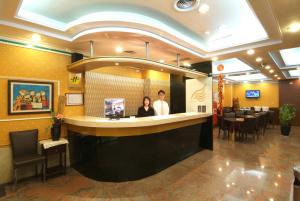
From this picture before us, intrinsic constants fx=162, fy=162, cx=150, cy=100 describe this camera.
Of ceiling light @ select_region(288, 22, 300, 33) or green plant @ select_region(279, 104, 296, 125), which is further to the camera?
green plant @ select_region(279, 104, 296, 125)

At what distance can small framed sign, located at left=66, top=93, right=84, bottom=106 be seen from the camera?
3.98 meters

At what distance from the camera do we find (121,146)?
3057 mm

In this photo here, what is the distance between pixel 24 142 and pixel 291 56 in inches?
341

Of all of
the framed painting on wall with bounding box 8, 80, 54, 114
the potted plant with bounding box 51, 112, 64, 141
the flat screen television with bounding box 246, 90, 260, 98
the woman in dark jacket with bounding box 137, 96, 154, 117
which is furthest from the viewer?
the flat screen television with bounding box 246, 90, 260, 98

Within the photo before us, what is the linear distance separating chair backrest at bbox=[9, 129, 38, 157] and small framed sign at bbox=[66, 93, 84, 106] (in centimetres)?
94

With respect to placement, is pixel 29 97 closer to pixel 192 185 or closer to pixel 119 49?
pixel 119 49

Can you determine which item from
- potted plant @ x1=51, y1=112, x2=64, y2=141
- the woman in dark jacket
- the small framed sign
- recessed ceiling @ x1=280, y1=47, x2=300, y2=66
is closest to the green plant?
recessed ceiling @ x1=280, y1=47, x2=300, y2=66

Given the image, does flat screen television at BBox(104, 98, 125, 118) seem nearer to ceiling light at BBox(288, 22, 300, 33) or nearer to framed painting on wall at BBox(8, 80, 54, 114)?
framed painting on wall at BBox(8, 80, 54, 114)

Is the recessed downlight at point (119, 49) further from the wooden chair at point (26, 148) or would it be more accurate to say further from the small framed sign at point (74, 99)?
the wooden chair at point (26, 148)

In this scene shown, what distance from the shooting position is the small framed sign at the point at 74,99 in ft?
13.0

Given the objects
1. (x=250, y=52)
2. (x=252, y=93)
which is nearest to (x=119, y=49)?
(x=250, y=52)

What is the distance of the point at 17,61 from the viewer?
10.7 ft

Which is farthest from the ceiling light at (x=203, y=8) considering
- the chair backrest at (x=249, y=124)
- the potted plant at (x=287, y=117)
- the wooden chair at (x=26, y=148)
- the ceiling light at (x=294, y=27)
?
the potted plant at (x=287, y=117)

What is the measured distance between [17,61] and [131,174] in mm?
3219
